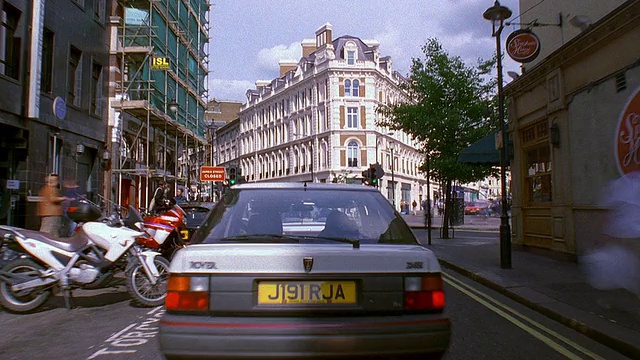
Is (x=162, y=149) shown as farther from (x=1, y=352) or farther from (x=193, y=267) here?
(x=193, y=267)

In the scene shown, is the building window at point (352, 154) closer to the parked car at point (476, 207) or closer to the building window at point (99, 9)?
the parked car at point (476, 207)

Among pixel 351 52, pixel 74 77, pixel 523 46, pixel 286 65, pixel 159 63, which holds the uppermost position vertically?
pixel 286 65

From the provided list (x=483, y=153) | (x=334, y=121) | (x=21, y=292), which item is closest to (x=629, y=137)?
(x=483, y=153)

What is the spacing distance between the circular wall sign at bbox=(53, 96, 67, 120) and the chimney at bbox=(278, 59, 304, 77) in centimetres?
Answer: 5967

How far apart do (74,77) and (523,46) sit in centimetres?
1424

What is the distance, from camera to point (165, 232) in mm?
7410

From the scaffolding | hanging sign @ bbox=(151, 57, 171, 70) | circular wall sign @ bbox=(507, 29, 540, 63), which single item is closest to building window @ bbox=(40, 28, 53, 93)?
the scaffolding

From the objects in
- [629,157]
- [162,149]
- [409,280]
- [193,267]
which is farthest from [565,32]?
[162,149]

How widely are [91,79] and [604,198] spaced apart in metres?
16.8

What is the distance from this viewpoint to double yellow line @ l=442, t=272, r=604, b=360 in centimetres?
451

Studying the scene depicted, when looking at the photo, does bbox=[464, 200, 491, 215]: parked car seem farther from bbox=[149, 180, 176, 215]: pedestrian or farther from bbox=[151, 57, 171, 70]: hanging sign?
bbox=[149, 180, 176, 215]: pedestrian

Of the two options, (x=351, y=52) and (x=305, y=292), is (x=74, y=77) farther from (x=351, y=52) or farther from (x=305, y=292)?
(x=351, y=52)

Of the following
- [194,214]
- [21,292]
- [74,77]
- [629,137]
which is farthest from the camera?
[74,77]

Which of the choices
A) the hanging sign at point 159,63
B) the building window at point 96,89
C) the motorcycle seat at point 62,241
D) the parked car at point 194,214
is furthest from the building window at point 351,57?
the motorcycle seat at point 62,241
